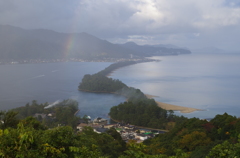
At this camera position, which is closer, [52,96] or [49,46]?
[52,96]

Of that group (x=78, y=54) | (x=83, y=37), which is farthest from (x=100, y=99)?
(x=83, y=37)

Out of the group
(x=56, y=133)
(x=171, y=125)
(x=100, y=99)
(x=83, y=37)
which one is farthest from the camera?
(x=83, y=37)

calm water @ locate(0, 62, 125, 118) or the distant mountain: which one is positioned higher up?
the distant mountain

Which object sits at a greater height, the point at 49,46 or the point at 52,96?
the point at 49,46

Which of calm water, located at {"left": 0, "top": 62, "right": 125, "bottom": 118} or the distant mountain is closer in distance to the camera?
calm water, located at {"left": 0, "top": 62, "right": 125, "bottom": 118}

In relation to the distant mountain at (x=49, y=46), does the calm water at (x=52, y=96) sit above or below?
below

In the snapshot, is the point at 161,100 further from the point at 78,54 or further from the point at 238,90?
the point at 78,54

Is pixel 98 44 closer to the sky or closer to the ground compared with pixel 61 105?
closer to the sky

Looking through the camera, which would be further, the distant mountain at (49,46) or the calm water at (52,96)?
the distant mountain at (49,46)
